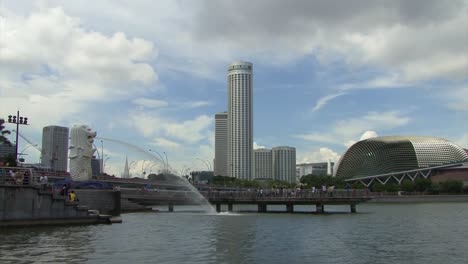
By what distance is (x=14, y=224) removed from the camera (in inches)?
1670

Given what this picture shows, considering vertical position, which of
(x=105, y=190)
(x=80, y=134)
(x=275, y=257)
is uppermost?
(x=80, y=134)

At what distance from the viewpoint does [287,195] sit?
3238 inches

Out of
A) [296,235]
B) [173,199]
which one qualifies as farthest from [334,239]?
[173,199]

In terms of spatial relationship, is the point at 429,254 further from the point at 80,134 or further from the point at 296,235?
the point at 80,134

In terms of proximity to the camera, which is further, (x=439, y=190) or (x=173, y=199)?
(x=439, y=190)

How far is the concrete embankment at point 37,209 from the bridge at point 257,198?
36167 millimetres

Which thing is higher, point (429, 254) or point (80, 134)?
point (80, 134)

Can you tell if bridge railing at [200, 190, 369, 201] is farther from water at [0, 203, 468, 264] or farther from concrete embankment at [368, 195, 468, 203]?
concrete embankment at [368, 195, 468, 203]

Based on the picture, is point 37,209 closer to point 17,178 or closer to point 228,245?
point 17,178

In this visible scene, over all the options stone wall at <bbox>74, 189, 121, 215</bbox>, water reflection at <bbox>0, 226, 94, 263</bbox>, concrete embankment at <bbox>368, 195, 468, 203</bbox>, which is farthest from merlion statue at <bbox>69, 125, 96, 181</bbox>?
concrete embankment at <bbox>368, 195, 468, 203</bbox>

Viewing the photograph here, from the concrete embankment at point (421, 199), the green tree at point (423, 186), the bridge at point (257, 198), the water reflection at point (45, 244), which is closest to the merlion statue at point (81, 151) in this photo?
the water reflection at point (45, 244)

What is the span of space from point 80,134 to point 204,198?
27.1 meters

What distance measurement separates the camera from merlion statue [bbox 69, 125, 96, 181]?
61844 millimetres

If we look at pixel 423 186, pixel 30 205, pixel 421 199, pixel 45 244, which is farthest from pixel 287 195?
pixel 423 186
